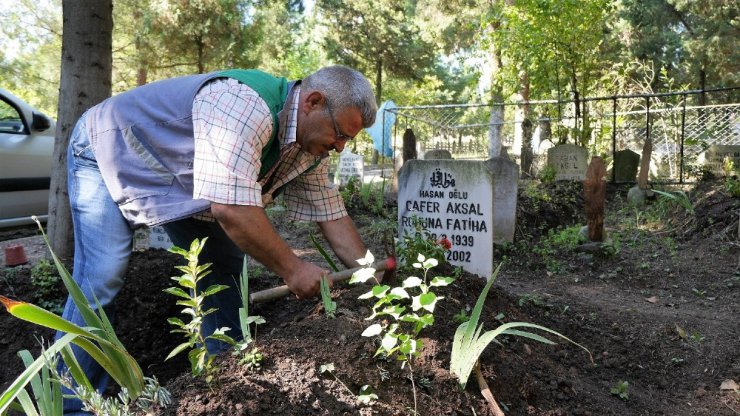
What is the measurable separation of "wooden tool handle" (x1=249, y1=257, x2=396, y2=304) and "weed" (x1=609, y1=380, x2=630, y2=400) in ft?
3.37

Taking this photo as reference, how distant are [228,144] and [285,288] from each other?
546 mm

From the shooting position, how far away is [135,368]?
5.54 ft

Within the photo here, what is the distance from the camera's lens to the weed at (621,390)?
2.33 metres

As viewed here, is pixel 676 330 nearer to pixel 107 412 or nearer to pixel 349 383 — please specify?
pixel 349 383

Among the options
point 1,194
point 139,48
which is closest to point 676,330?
point 1,194

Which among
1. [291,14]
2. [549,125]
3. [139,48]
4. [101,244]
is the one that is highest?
[291,14]

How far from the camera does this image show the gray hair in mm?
2111

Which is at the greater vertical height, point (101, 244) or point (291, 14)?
point (291, 14)

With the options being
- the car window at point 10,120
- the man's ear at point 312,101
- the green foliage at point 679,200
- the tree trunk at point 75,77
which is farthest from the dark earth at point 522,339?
the car window at point 10,120

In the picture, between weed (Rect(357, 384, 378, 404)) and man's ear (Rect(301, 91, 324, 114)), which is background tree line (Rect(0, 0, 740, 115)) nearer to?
man's ear (Rect(301, 91, 324, 114))

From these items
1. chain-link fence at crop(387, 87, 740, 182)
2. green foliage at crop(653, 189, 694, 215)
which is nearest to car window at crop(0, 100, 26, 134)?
green foliage at crop(653, 189, 694, 215)

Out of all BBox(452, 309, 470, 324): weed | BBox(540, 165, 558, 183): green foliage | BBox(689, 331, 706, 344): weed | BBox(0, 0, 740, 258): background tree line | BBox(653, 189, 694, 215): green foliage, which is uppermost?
BBox(0, 0, 740, 258): background tree line

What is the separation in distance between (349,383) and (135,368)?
2.06ft

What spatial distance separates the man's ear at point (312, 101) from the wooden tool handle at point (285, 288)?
63 cm
